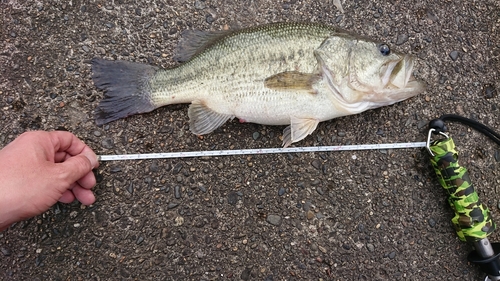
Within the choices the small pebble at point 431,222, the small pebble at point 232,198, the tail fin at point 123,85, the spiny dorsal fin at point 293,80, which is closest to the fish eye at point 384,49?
the spiny dorsal fin at point 293,80

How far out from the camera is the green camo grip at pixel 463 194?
2609 millimetres

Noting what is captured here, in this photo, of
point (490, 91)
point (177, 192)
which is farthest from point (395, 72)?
point (177, 192)

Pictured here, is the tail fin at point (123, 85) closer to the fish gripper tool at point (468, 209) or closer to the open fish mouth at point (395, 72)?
the open fish mouth at point (395, 72)

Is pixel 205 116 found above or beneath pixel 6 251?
above

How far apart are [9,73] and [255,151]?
1933 mm

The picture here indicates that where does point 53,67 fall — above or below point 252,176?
above

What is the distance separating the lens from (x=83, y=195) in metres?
2.53

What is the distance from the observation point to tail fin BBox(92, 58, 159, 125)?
257cm

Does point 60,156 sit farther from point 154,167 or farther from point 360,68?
point 360,68

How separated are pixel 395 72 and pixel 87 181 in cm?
225

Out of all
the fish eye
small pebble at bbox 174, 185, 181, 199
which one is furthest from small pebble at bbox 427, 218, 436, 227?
small pebble at bbox 174, 185, 181, 199

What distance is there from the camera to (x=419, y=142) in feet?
9.21

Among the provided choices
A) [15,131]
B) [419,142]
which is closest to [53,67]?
[15,131]

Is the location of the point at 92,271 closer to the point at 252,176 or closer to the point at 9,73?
the point at 252,176
